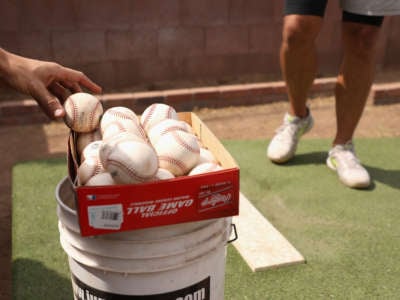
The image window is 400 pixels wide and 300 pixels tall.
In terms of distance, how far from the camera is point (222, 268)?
1796 mm

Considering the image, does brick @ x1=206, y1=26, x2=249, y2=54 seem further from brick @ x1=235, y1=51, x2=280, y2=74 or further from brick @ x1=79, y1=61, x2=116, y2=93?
brick @ x1=79, y1=61, x2=116, y2=93

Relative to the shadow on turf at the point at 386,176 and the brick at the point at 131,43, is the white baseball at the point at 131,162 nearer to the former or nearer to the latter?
the shadow on turf at the point at 386,176

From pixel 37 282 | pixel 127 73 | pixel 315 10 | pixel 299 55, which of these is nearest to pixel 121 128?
pixel 37 282

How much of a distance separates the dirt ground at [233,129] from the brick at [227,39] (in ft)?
2.84

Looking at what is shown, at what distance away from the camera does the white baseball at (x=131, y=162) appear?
5.13 feet

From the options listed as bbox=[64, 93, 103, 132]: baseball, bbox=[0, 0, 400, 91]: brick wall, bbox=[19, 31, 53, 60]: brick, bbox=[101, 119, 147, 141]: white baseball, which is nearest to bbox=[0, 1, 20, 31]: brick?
bbox=[0, 0, 400, 91]: brick wall

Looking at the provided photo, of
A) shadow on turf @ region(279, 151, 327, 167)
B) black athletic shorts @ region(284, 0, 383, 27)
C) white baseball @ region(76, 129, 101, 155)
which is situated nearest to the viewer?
white baseball @ region(76, 129, 101, 155)

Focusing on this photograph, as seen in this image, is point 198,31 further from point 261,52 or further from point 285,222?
point 285,222

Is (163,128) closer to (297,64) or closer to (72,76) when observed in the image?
(72,76)

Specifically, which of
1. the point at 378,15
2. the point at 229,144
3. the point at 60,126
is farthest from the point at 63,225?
the point at 60,126

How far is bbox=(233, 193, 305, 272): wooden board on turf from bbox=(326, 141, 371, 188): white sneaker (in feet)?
2.62

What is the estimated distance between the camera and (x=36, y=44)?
5449 mm

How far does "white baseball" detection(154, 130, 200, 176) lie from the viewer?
5.79ft

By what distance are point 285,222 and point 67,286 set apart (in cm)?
138
